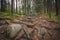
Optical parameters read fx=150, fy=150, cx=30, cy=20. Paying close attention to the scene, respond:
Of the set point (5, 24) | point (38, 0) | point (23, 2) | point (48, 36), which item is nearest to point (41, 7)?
point (38, 0)

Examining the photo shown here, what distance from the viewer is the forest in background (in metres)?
2.58

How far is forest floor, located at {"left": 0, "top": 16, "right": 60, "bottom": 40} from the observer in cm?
254

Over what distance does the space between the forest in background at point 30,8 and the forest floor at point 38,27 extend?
0.08 m

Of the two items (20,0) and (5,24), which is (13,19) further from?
(20,0)

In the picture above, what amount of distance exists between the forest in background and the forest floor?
0.25 feet

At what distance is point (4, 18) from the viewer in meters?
2.55

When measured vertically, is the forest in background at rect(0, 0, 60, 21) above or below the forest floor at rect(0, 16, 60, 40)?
above

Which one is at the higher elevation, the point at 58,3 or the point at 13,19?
the point at 58,3

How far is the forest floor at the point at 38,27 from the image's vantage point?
254 cm

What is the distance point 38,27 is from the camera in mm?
2656

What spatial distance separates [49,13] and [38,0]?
310 mm

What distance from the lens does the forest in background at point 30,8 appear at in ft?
8.47

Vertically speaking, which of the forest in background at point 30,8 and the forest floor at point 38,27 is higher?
the forest in background at point 30,8

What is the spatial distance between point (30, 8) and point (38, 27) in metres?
0.37
